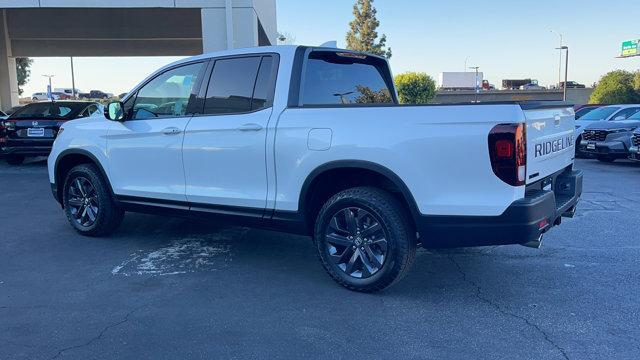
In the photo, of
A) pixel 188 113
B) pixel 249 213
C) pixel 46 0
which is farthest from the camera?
pixel 46 0

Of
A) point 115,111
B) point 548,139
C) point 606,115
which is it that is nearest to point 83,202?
point 115,111

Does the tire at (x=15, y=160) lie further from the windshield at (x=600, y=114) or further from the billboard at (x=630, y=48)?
the billboard at (x=630, y=48)

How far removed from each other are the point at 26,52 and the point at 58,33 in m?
4.22

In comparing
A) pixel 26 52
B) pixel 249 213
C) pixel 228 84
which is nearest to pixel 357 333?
pixel 249 213

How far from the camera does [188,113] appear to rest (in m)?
5.00

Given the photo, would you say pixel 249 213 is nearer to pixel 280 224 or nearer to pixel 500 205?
pixel 280 224

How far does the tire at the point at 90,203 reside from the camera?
5727 mm

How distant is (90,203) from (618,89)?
37.0 meters

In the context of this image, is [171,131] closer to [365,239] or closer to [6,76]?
[365,239]

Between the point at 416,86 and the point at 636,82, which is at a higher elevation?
the point at 636,82

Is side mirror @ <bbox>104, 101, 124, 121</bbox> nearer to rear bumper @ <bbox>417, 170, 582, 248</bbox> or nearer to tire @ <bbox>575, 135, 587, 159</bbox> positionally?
rear bumper @ <bbox>417, 170, 582, 248</bbox>

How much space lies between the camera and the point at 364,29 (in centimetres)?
Answer: 5291

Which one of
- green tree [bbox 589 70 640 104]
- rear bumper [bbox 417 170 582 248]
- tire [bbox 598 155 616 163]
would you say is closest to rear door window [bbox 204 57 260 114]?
rear bumper [bbox 417 170 582 248]

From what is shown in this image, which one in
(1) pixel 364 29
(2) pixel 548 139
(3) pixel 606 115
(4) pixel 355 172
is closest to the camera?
(2) pixel 548 139
